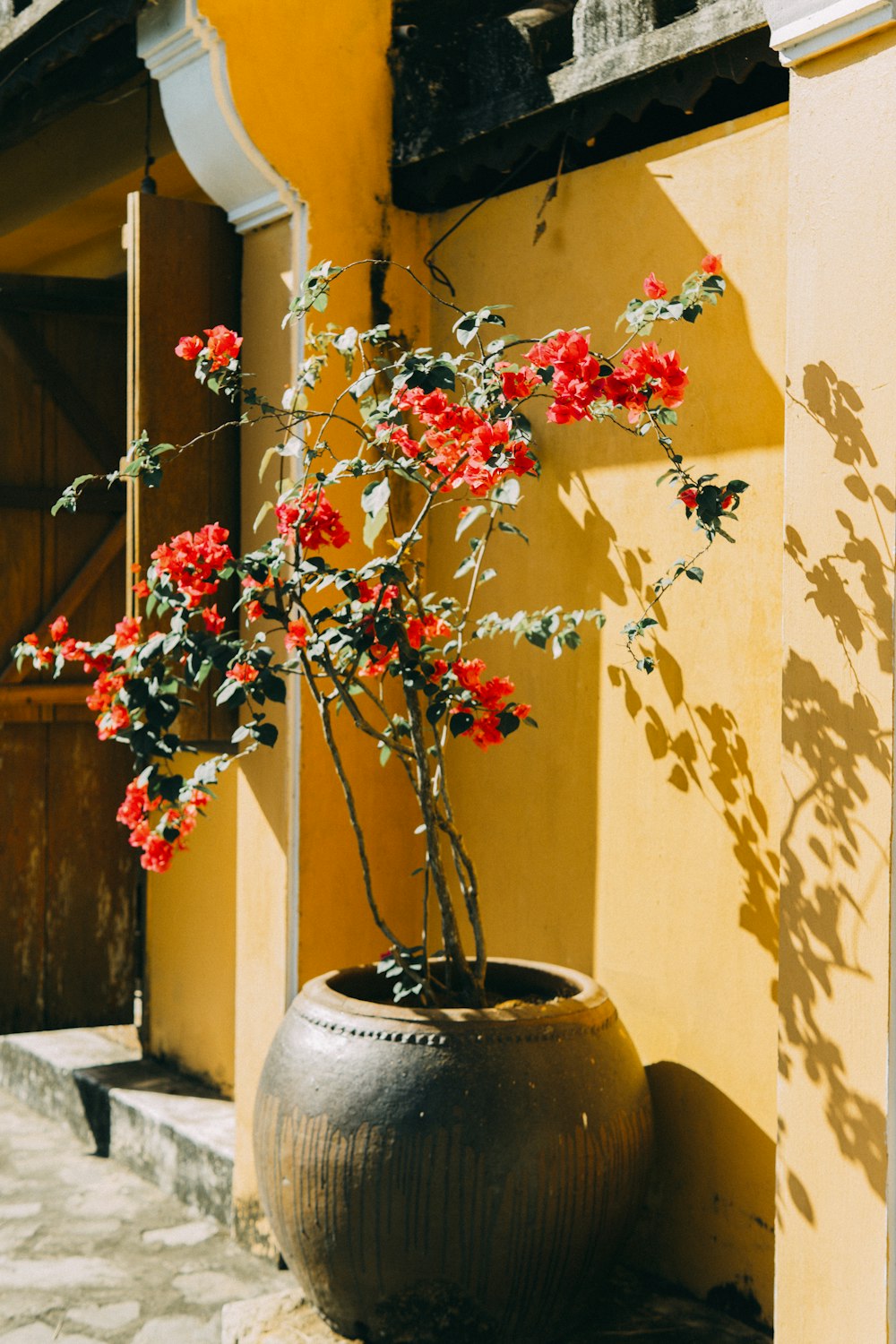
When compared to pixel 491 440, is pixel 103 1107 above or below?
below

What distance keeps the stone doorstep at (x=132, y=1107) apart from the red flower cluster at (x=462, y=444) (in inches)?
86.0

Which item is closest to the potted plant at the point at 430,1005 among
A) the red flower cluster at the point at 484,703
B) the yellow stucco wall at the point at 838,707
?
the red flower cluster at the point at 484,703

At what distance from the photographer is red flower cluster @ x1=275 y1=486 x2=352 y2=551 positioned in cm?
322

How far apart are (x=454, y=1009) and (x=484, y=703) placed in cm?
68

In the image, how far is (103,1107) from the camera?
4.81m

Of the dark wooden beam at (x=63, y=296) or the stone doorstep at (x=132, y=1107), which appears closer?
the stone doorstep at (x=132, y=1107)

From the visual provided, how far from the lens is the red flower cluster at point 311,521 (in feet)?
10.6

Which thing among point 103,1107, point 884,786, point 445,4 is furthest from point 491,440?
point 103,1107

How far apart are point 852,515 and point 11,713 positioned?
12.2 ft

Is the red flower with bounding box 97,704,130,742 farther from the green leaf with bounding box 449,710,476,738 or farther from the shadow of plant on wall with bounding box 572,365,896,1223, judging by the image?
the shadow of plant on wall with bounding box 572,365,896,1223

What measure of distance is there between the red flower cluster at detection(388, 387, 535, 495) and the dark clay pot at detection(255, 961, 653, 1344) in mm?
1141

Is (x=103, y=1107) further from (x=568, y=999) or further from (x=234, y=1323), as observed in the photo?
(x=568, y=999)

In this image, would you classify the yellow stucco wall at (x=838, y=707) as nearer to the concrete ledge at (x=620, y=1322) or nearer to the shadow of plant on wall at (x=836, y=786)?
the shadow of plant on wall at (x=836, y=786)

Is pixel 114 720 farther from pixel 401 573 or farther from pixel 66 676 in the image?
pixel 66 676
